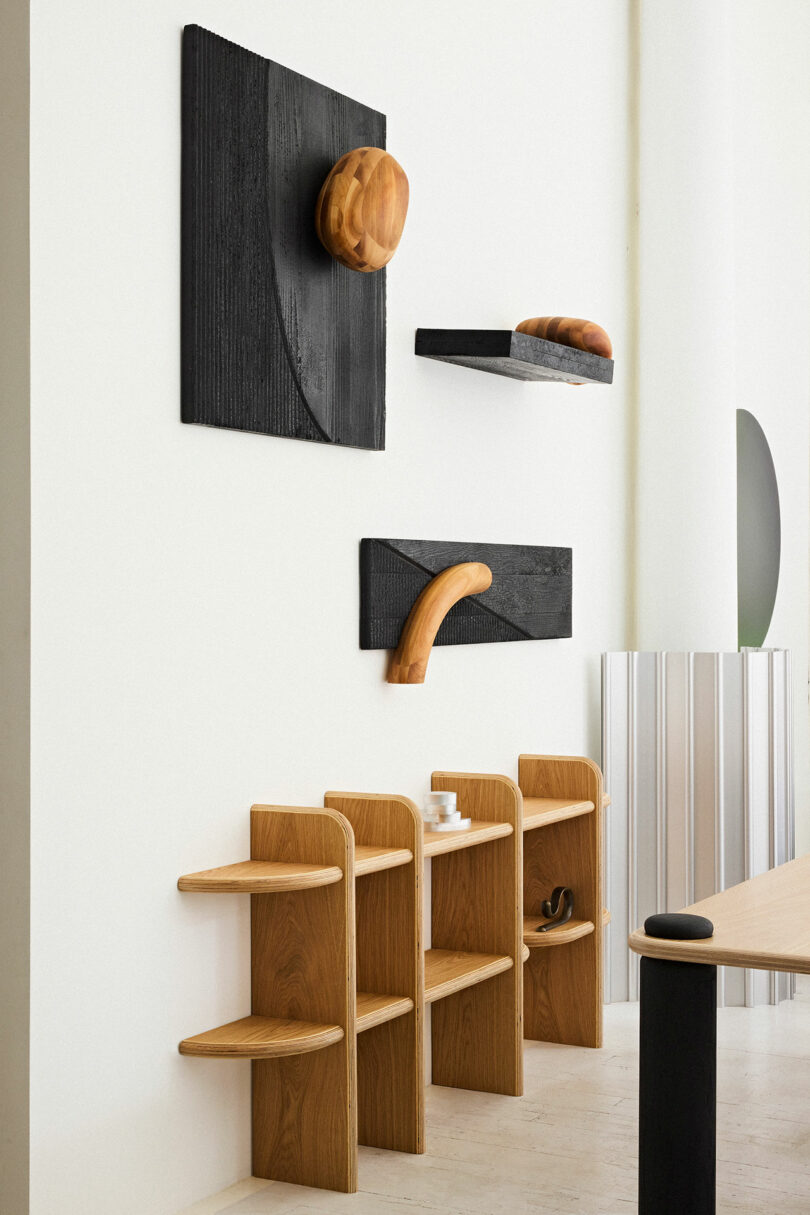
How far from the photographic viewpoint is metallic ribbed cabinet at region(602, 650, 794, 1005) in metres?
4.40

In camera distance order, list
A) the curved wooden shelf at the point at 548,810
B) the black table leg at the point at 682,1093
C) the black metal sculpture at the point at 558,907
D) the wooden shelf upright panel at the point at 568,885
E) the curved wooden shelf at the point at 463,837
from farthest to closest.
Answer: the wooden shelf upright panel at the point at 568,885 → the black metal sculpture at the point at 558,907 → the curved wooden shelf at the point at 548,810 → the curved wooden shelf at the point at 463,837 → the black table leg at the point at 682,1093

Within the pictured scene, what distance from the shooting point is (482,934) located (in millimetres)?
3617

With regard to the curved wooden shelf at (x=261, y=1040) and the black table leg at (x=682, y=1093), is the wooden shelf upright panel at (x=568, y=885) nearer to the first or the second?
the curved wooden shelf at (x=261, y=1040)

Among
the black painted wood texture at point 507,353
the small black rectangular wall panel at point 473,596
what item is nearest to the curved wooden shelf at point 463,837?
the small black rectangular wall panel at point 473,596

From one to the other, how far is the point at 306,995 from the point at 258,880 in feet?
1.13

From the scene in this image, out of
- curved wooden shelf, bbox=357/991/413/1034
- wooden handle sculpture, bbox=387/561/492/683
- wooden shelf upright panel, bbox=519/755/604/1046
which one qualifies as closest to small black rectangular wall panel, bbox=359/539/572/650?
wooden handle sculpture, bbox=387/561/492/683

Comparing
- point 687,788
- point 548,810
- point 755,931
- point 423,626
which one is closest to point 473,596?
point 423,626

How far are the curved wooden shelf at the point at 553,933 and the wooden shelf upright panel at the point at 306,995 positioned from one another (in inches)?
36.5

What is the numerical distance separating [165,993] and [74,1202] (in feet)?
1.33

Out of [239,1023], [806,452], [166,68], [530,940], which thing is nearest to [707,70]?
[806,452]

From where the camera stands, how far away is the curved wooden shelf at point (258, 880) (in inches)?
109

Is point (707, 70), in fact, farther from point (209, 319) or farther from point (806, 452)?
point (209, 319)

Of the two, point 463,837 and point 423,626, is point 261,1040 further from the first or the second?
point 423,626

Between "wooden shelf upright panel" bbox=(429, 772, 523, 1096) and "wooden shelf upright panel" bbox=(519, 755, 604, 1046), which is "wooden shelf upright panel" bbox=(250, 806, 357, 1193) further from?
"wooden shelf upright panel" bbox=(519, 755, 604, 1046)
